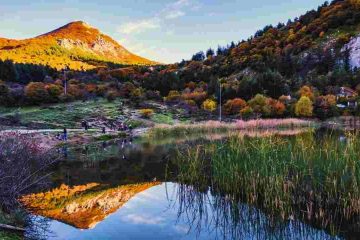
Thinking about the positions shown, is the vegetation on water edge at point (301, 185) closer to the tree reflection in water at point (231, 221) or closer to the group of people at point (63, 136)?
the tree reflection in water at point (231, 221)

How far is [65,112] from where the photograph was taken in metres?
40.8

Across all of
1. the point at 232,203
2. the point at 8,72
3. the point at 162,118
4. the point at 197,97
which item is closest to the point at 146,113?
the point at 162,118

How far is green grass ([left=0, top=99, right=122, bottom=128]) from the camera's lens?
120 ft

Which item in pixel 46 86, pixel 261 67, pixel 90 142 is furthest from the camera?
pixel 261 67

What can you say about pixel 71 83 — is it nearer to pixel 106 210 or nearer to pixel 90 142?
pixel 90 142

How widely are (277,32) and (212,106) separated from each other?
76.4 metres

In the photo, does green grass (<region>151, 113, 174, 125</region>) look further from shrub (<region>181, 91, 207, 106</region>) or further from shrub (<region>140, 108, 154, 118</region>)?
shrub (<region>181, 91, 207, 106</region>)

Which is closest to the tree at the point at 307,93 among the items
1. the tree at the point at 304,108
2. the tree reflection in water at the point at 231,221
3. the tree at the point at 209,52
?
the tree at the point at 304,108

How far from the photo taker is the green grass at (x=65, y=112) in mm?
36531

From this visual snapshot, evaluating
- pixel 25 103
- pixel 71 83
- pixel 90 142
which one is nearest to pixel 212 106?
pixel 71 83

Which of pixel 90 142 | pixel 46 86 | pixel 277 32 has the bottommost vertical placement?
pixel 90 142

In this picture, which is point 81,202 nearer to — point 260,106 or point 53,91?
point 53,91

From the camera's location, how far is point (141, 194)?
36.9ft

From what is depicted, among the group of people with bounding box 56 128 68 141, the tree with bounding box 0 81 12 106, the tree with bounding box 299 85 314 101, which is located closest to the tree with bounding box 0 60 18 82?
the tree with bounding box 0 81 12 106
